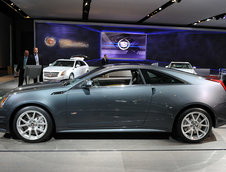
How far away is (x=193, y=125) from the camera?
4.18m

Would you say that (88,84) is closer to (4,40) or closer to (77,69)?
(77,69)

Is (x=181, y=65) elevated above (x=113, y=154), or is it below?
above

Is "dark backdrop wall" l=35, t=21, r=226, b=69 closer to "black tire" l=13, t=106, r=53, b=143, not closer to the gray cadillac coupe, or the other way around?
the gray cadillac coupe

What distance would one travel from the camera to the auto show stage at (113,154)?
10.6 feet

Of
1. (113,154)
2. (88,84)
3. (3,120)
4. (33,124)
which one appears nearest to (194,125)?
(113,154)

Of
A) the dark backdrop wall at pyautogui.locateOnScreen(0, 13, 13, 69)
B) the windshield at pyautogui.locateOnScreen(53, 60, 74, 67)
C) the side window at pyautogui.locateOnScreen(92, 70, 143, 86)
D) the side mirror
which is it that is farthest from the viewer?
the dark backdrop wall at pyautogui.locateOnScreen(0, 13, 13, 69)

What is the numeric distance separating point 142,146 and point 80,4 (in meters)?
14.8

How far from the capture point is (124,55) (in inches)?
936

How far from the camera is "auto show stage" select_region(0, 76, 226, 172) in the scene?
10.6 feet

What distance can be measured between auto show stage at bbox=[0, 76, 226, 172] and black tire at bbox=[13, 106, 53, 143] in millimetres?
132

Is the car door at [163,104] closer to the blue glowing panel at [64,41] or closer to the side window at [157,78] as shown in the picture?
the side window at [157,78]

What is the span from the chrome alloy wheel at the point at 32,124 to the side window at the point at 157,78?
201 cm

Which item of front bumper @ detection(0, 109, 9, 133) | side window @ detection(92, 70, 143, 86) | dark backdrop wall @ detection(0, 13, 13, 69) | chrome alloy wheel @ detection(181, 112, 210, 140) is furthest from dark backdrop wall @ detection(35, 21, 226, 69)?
chrome alloy wheel @ detection(181, 112, 210, 140)

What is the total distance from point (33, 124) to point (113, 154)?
1.54 m
